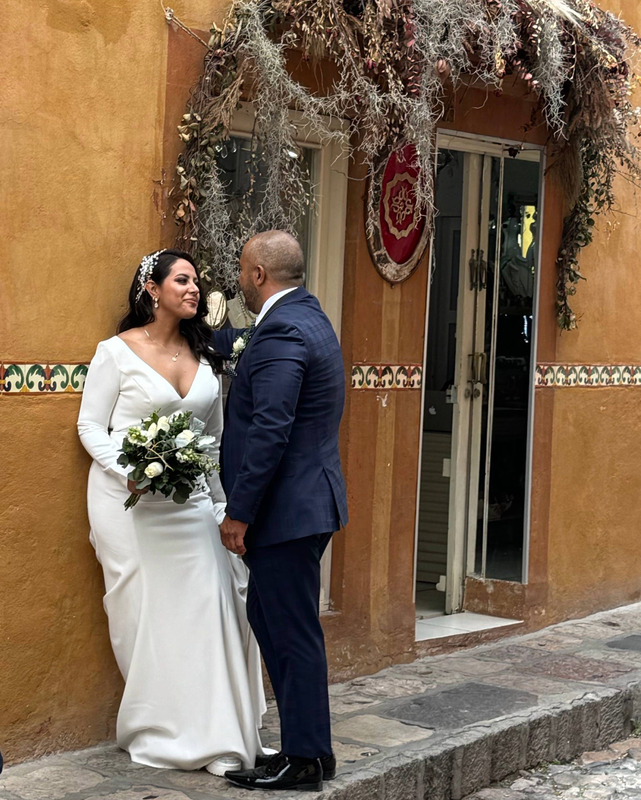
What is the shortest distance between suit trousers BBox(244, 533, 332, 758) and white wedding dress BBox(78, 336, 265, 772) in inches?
10.9

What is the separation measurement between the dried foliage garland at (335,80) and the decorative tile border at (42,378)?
2.44 feet

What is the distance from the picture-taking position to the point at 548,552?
8.05m

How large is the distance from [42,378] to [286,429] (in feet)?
3.28

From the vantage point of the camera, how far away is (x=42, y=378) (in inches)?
201

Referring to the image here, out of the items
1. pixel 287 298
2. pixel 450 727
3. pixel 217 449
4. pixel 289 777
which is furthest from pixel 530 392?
pixel 289 777

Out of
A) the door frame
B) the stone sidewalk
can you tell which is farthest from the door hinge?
the stone sidewalk

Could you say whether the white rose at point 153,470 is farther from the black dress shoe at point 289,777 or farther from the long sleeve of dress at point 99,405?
the black dress shoe at point 289,777

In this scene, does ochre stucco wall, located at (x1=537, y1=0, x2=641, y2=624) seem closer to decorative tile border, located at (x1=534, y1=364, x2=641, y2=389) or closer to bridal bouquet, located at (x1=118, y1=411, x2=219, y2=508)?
decorative tile border, located at (x1=534, y1=364, x2=641, y2=389)

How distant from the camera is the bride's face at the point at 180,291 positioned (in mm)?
5273

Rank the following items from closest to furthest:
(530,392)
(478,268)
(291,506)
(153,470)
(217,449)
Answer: (153,470) → (291,506) → (217,449) → (530,392) → (478,268)

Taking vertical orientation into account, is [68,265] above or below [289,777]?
above

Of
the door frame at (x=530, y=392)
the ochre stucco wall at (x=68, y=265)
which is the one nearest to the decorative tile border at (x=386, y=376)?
the ochre stucco wall at (x=68, y=265)

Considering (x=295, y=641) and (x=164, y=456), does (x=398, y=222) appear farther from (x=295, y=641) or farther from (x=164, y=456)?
(x=295, y=641)

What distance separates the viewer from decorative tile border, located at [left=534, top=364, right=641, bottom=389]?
7961 mm
